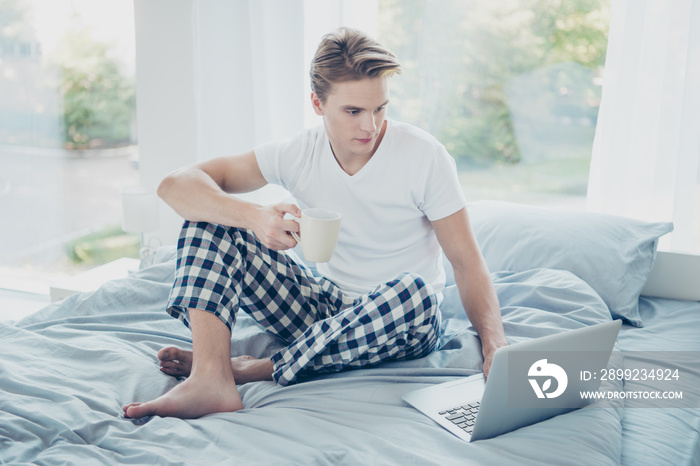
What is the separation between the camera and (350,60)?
1.53 metres

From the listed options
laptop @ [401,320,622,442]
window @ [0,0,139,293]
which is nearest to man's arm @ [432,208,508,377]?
laptop @ [401,320,622,442]

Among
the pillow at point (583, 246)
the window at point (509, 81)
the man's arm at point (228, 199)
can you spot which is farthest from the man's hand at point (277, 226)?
the window at point (509, 81)

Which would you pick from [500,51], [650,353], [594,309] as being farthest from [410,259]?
[500,51]

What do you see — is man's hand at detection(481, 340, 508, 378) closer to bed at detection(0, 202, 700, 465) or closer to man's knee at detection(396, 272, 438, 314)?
bed at detection(0, 202, 700, 465)

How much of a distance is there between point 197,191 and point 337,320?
0.49 m

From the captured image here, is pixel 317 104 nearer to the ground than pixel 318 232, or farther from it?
farther from it

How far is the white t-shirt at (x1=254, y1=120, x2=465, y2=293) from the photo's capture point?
64.4 inches

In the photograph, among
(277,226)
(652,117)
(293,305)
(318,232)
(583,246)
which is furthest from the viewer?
(652,117)

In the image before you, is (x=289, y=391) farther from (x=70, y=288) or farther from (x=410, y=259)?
(x=70, y=288)

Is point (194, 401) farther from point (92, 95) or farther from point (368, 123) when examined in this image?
point (92, 95)

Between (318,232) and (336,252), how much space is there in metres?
0.50

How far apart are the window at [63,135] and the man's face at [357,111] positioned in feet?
6.68

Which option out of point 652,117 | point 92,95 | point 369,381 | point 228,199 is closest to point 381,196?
point 228,199

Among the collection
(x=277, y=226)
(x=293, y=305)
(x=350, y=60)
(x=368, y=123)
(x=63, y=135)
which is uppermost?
(x=350, y=60)
